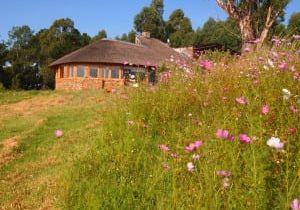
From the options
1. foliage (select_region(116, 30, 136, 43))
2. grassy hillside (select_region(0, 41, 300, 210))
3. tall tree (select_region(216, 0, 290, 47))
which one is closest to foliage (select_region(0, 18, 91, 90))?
foliage (select_region(116, 30, 136, 43))

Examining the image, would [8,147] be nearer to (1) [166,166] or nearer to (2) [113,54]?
(1) [166,166]

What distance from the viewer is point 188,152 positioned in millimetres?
3674

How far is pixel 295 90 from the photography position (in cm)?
434

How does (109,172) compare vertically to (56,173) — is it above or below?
above

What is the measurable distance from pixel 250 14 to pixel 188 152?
10100 millimetres

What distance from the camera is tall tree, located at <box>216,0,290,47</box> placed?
12.9 metres

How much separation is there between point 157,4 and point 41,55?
2706 cm

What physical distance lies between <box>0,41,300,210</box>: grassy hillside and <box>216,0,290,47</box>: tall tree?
19.4ft

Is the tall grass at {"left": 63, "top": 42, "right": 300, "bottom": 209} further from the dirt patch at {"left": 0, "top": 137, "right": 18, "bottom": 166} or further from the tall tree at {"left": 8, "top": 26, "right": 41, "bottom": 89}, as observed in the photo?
the tall tree at {"left": 8, "top": 26, "right": 41, "bottom": 89}

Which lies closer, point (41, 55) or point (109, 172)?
point (109, 172)

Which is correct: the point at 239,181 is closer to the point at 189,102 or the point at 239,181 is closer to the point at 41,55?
the point at 189,102

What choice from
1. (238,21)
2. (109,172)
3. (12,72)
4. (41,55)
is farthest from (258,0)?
(41,55)

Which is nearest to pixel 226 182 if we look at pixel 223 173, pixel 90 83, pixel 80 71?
pixel 223 173

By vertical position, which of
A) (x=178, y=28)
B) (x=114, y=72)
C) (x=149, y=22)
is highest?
(x=149, y=22)
